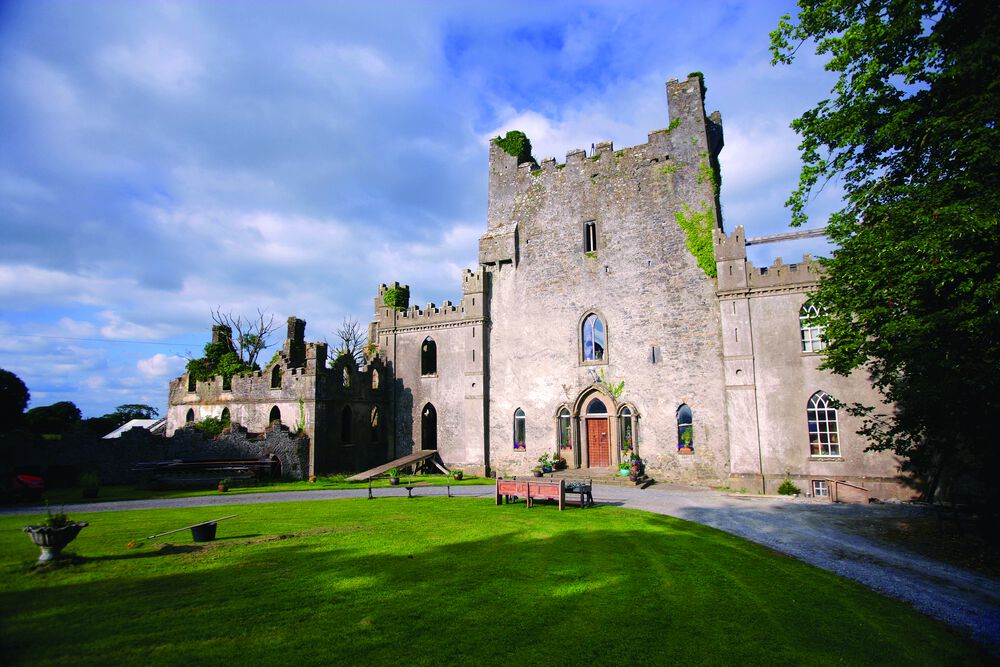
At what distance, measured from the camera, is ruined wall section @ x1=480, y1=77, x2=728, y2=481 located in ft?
82.6

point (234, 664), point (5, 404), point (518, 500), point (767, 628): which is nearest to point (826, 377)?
point (518, 500)

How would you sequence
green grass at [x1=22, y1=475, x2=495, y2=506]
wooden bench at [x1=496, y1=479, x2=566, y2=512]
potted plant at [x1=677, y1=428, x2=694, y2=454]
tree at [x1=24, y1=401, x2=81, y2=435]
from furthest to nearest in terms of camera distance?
tree at [x1=24, y1=401, x2=81, y2=435] → potted plant at [x1=677, y1=428, x2=694, y2=454] → green grass at [x1=22, y1=475, x2=495, y2=506] → wooden bench at [x1=496, y1=479, x2=566, y2=512]

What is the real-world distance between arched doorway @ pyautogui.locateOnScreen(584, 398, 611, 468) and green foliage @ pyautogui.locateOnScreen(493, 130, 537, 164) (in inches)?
582

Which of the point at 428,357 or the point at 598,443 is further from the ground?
the point at 428,357

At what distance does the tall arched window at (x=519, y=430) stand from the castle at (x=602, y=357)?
4.7 inches

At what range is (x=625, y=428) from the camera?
2658 centimetres

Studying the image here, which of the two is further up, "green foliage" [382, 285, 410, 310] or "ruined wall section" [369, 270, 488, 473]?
"green foliage" [382, 285, 410, 310]

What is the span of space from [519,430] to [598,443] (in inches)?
173

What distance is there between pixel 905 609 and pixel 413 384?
Answer: 25.6 metres

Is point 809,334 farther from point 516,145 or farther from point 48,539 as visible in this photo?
point 48,539

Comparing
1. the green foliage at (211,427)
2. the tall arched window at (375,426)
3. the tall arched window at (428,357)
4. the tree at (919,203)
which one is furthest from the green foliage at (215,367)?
the tree at (919,203)

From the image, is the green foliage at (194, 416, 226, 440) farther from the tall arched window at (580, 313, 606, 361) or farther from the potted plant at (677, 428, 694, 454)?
the potted plant at (677, 428, 694, 454)

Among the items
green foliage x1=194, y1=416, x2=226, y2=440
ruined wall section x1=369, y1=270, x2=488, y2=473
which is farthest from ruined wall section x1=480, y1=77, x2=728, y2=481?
green foliage x1=194, y1=416, x2=226, y2=440

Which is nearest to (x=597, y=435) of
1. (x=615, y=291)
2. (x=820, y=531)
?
(x=615, y=291)
